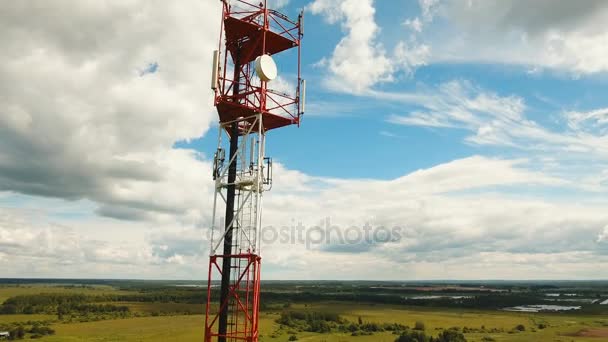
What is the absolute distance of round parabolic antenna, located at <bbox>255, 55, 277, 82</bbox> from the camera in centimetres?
2792

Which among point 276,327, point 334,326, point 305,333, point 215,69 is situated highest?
point 215,69

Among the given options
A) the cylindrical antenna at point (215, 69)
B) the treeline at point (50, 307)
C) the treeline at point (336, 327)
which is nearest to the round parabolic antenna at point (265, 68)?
the cylindrical antenna at point (215, 69)

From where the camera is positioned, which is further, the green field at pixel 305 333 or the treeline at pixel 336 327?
the treeline at pixel 336 327

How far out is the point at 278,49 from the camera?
30.5 metres

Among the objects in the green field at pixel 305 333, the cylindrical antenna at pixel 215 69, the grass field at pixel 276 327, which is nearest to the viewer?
the cylindrical antenna at pixel 215 69

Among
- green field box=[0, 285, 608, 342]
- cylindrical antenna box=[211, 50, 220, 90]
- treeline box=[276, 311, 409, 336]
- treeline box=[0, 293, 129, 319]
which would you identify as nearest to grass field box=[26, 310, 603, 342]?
green field box=[0, 285, 608, 342]

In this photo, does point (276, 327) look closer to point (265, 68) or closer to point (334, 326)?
point (334, 326)

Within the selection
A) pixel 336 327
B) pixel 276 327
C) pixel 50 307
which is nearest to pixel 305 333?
pixel 276 327

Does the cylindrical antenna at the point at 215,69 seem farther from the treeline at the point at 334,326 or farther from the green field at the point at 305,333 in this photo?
the treeline at the point at 334,326

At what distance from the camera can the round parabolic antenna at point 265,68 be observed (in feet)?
91.6

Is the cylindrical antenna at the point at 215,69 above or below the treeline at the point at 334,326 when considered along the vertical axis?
above

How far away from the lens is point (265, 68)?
28141mm

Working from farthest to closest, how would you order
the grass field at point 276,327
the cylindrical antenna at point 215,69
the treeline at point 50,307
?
1. the treeline at point 50,307
2. the grass field at point 276,327
3. the cylindrical antenna at point 215,69

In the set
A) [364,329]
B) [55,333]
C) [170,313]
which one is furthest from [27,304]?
[364,329]
